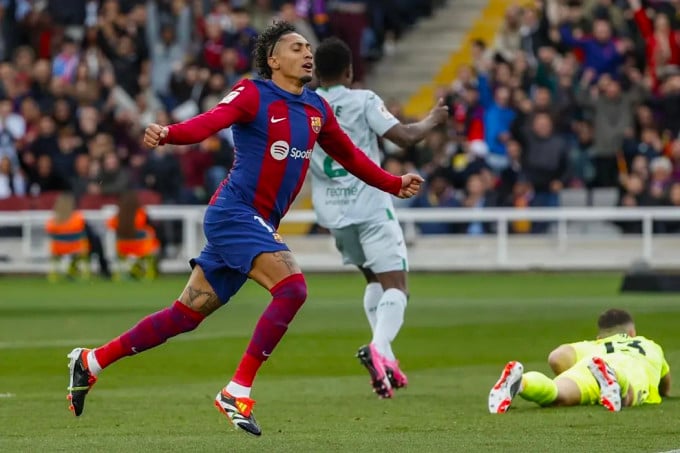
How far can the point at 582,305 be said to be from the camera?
2030 cm

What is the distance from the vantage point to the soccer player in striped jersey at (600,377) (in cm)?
1043

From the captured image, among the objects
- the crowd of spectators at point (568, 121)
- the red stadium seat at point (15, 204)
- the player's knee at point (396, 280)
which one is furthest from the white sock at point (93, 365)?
the red stadium seat at point (15, 204)

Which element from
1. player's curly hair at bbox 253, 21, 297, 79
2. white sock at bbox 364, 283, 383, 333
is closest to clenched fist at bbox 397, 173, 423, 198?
player's curly hair at bbox 253, 21, 297, 79

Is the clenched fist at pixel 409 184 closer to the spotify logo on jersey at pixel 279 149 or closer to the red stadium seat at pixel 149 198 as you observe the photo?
the spotify logo on jersey at pixel 279 149

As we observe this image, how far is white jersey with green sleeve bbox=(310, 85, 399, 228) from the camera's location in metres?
12.5

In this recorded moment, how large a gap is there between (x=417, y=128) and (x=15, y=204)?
1984 cm

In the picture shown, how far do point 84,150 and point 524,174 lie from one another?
319 inches

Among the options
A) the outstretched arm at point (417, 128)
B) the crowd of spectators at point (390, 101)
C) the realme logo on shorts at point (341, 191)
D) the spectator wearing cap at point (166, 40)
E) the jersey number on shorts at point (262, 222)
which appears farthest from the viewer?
the spectator wearing cap at point (166, 40)

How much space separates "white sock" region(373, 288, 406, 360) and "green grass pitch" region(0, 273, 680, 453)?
36 centimetres

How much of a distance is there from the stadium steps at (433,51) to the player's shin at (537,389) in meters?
22.9

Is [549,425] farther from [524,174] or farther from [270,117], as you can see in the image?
[524,174]

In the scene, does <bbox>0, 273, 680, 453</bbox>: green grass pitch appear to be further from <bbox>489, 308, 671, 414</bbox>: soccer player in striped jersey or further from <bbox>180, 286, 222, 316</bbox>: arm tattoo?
<bbox>180, 286, 222, 316</bbox>: arm tattoo

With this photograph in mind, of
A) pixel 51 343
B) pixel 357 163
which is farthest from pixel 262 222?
pixel 51 343

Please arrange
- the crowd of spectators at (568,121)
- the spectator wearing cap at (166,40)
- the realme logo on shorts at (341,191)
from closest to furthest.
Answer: the realme logo on shorts at (341,191) → the crowd of spectators at (568,121) → the spectator wearing cap at (166,40)
